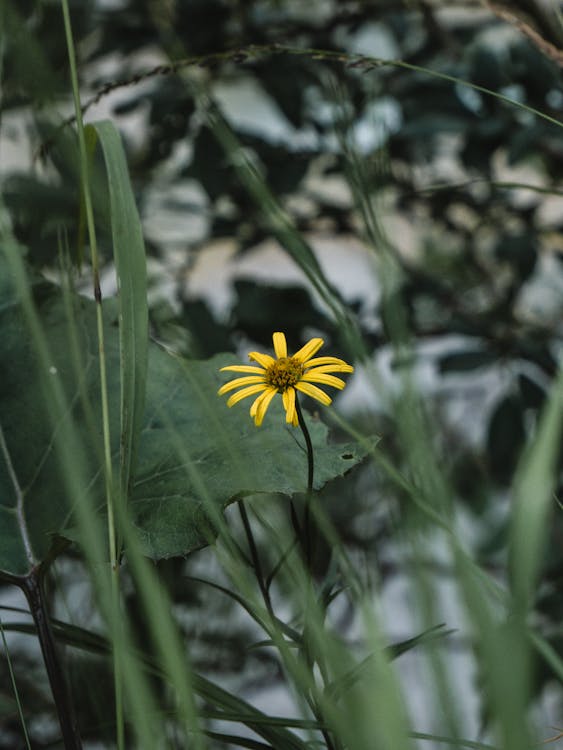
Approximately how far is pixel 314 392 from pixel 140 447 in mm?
92

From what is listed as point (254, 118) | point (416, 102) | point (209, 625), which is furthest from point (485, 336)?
point (254, 118)

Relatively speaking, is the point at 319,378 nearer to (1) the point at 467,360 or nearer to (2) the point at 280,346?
(2) the point at 280,346

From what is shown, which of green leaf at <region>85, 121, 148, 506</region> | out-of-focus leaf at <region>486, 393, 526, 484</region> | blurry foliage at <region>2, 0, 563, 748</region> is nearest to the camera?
green leaf at <region>85, 121, 148, 506</region>

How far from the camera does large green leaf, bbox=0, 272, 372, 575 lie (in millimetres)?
254

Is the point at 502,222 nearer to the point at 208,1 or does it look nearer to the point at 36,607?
the point at 208,1


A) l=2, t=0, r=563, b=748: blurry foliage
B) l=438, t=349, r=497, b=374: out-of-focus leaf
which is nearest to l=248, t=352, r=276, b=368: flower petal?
l=2, t=0, r=563, b=748: blurry foliage

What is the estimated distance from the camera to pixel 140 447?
0.96 feet

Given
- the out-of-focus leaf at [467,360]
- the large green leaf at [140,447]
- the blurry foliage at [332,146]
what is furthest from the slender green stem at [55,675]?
the out-of-focus leaf at [467,360]

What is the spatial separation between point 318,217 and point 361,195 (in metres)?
0.56

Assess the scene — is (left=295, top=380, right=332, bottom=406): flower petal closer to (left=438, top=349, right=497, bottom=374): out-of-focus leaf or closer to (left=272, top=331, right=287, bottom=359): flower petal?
(left=272, top=331, right=287, bottom=359): flower petal

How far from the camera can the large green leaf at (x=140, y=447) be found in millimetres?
254

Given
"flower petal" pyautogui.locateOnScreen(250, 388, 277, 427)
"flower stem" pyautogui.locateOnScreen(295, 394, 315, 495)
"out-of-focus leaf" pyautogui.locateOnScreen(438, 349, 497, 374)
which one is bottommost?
"flower stem" pyautogui.locateOnScreen(295, 394, 315, 495)

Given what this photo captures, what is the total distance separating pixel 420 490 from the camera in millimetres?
184

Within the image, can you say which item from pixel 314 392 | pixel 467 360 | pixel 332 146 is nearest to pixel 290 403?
pixel 314 392
